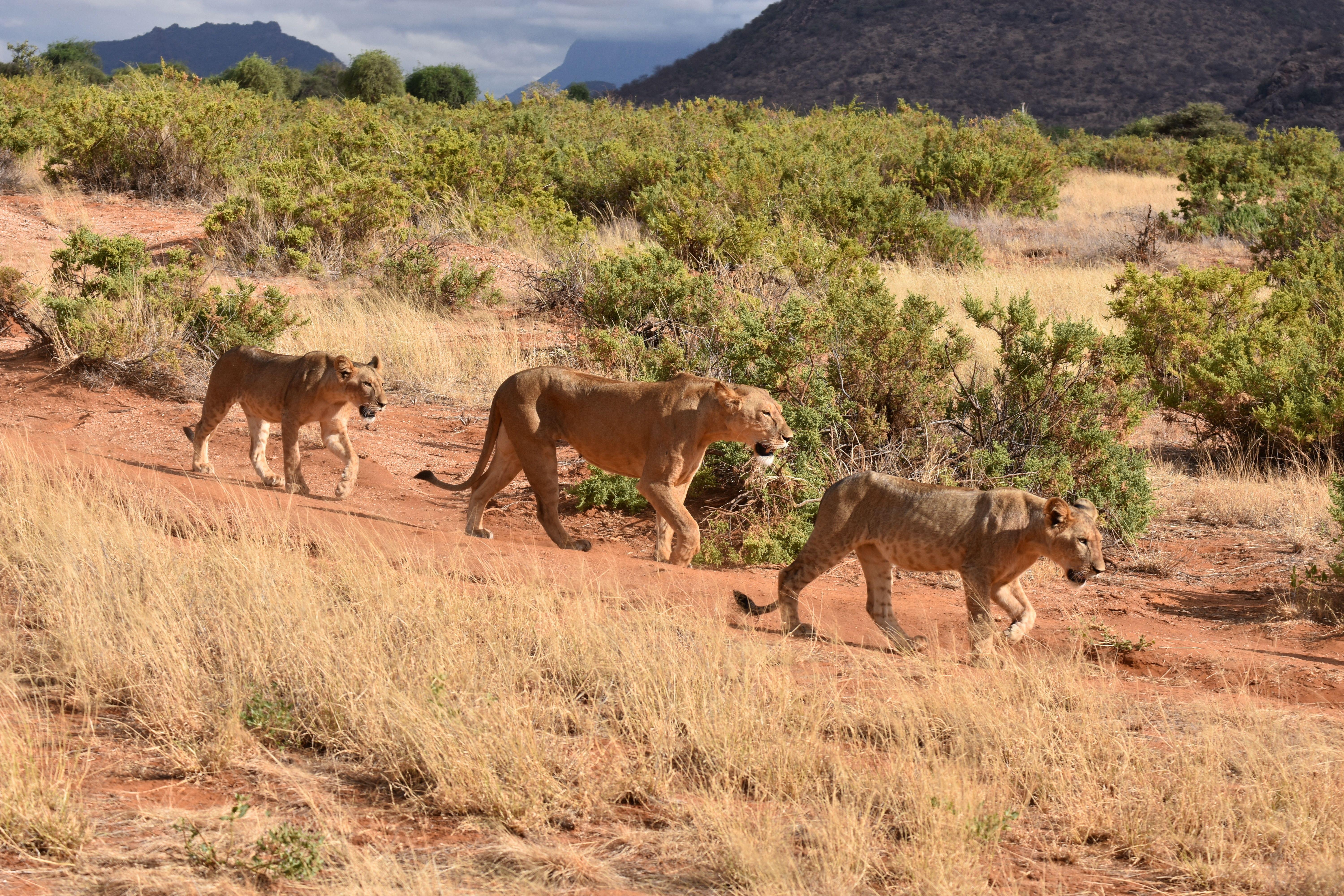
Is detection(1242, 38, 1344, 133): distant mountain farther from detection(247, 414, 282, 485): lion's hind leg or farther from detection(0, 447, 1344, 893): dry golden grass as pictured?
detection(0, 447, 1344, 893): dry golden grass

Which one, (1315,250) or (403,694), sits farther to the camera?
(1315,250)

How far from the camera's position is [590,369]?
12445mm

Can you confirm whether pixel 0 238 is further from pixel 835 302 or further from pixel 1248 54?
pixel 1248 54

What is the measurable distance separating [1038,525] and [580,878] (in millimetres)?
3622

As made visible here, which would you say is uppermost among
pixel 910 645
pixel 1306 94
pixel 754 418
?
pixel 1306 94

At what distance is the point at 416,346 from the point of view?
46.4ft

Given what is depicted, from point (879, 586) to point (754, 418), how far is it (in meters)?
1.50

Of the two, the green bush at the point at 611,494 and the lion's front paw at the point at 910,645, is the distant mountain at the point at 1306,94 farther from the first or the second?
the lion's front paw at the point at 910,645

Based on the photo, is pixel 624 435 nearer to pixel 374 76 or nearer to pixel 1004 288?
pixel 1004 288

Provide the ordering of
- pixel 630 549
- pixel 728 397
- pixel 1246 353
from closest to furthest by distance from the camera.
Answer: pixel 728 397 → pixel 630 549 → pixel 1246 353

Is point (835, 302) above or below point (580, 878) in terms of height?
above

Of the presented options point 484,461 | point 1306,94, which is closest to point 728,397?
point 484,461

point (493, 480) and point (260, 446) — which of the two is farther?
point (260, 446)

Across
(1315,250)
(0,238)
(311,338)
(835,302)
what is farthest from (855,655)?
(0,238)
